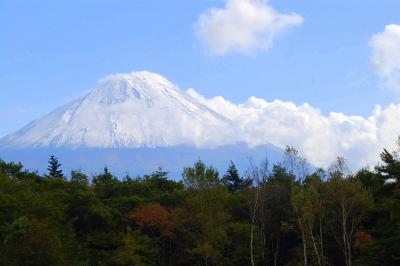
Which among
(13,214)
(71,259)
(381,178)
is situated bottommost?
(71,259)

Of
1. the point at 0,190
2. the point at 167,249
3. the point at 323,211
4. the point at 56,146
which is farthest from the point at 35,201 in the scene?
the point at 56,146

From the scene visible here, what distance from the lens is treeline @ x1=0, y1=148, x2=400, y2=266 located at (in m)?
33.9

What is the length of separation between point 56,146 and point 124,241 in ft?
507

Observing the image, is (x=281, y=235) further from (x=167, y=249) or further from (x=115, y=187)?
(x=115, y=187)

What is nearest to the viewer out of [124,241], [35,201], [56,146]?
[35,201]

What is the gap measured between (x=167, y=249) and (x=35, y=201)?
15149 millimetres

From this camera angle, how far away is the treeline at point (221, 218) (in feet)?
111

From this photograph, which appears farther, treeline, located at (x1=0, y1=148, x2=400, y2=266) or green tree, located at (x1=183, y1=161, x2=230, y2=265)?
green tree, located at (x1=183, y1=161, x2=230, y2=265)

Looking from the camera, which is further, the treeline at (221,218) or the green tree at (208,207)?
the green tree at (208,207)

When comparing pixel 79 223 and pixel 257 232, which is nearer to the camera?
pixel 79 223

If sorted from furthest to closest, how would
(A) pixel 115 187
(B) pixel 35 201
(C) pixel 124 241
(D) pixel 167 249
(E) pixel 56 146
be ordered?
(E) pixel 56 146 → (A) pixel 115 187 → (D) pixel 167 249 → (C) pixel 124 241 → (B) pixel 35 201

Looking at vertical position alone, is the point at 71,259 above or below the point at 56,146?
below

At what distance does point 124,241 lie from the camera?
122 ft

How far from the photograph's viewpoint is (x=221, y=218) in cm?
3769
